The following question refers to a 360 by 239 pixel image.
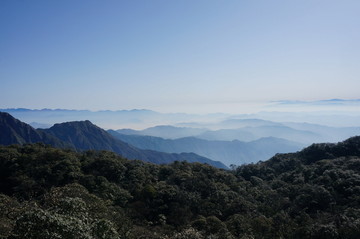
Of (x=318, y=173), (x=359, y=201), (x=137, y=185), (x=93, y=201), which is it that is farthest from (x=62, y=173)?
(x=318, y=173)

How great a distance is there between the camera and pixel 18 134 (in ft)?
548

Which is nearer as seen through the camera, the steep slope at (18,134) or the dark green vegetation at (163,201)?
the dark green vegetation at (163,201)

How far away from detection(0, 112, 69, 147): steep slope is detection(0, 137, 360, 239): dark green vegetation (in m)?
125

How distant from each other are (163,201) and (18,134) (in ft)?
528

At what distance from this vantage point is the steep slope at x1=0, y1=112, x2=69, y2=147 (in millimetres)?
159750

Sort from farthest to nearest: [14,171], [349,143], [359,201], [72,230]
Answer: [349,143] → [14,171] → [359,201] → [72,230]

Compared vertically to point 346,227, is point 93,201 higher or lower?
higher

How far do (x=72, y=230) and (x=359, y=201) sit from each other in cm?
3268


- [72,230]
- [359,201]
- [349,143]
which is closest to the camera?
[72,230]

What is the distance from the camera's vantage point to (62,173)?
127 ft

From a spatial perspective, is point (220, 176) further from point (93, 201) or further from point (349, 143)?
point (349, 143)

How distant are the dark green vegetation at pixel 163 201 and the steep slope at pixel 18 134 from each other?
125 meters

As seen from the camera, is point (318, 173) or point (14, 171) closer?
point (14, 171)

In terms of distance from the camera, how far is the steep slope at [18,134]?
159750 mm
